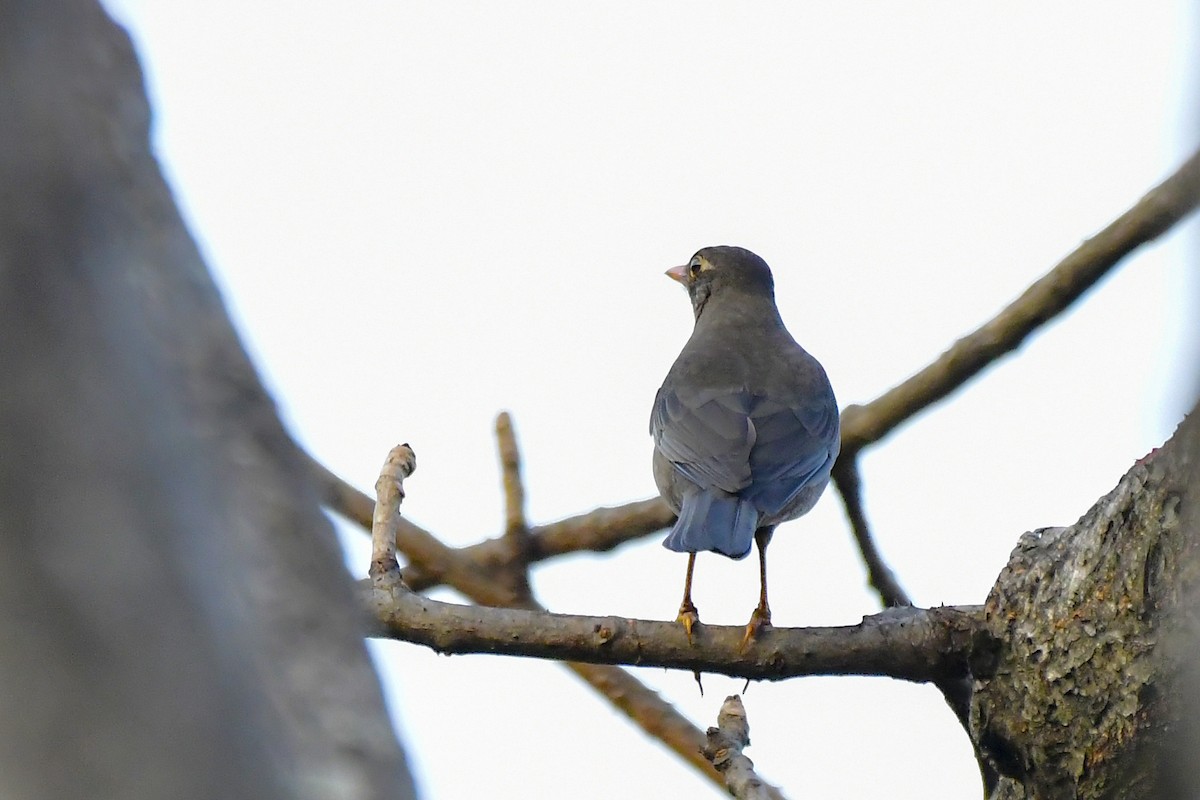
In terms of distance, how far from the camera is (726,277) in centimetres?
693

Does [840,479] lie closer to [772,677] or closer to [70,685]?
[772,677]

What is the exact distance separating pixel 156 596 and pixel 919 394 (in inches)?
161

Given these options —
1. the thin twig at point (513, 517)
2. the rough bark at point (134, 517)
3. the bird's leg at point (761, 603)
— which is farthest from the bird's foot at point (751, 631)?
the rough bark at point (134, 517)

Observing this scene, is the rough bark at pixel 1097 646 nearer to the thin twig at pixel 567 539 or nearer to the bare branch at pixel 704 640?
the bare branch at pixel 704 640

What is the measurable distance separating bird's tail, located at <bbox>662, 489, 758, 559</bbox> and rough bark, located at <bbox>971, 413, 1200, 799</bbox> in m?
1.11

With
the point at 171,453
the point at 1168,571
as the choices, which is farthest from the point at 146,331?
the point at 1168,571

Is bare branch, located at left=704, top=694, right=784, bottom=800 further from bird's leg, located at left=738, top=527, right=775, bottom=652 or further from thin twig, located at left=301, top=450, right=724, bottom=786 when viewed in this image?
thin twig, located at left=301, top=450, right=724, bottom=786

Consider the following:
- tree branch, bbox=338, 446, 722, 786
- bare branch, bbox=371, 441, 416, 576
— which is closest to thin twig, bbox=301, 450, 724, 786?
tree branch, bbox=338, 446, 722, 786

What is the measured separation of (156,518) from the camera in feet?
2.95

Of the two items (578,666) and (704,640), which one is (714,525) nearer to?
(578,666)

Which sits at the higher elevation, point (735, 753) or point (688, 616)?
point (688, 616)

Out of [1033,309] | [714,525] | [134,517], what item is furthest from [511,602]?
[134,517]

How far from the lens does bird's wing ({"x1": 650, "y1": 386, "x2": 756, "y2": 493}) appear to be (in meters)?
4.89

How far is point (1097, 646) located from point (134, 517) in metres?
2.73
